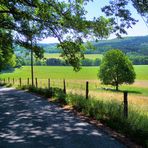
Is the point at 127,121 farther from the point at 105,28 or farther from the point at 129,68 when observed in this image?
the point at 129,68

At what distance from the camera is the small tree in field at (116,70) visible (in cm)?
8806

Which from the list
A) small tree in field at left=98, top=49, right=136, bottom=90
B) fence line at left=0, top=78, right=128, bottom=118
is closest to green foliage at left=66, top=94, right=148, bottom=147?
fence line at left=0, top=78, right=128, bottom=118

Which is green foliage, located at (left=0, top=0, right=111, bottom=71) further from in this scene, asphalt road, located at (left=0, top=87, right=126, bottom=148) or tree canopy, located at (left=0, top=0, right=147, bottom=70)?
asphalt road, located at (left=0, top=87, right=126, bottom=148)

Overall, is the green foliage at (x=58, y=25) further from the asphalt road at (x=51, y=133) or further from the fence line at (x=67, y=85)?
the asphalt road at (x=51, y=133)

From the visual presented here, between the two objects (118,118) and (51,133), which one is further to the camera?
(118,118)

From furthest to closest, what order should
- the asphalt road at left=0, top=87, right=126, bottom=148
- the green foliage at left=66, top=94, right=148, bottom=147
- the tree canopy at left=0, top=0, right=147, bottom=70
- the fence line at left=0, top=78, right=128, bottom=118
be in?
the tree canopy at left=0, top=0, right=147, bottom=70
the fence line at left=0, top=78, right=128, bottom=118
the green foliage at left=66, top=94, right=148, bottom=147
the asphalt road at left=0, top=87, right=126, bottom=148

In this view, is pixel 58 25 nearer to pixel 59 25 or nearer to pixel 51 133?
pixel 59 25

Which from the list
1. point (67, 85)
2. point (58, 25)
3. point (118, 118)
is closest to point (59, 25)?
point (58, 25)

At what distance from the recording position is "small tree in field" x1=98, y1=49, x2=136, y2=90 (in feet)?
289

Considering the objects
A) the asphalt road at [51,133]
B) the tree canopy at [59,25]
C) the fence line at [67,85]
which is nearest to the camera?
the asphalt road at [51,133]

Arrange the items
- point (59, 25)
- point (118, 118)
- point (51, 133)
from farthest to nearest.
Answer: point (59, 25) < point (118, 118) < point (51, 133)

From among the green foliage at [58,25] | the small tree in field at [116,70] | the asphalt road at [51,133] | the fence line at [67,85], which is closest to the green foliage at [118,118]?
the fence line at [67,85]

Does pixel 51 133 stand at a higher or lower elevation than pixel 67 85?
higher

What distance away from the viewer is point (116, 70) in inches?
3447
